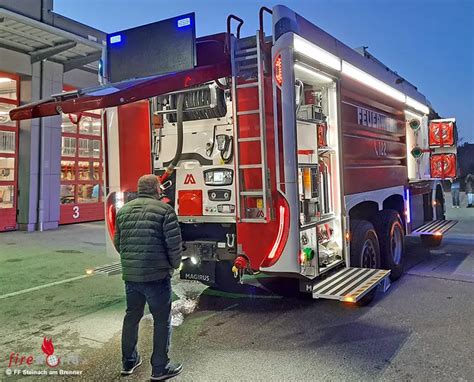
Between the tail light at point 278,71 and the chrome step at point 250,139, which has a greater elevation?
the tail light at point 278,71

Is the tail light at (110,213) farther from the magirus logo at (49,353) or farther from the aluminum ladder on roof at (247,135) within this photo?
the aluminum ladder on roof at (247,135)

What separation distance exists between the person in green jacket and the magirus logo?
0.73 metres

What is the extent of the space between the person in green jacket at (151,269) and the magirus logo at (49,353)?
2.39 feet

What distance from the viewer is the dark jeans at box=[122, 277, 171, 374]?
3484 millimetres

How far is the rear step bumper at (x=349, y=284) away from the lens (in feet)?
13.5

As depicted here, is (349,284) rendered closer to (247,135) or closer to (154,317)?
(247,135)

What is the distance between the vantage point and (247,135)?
4504 mm

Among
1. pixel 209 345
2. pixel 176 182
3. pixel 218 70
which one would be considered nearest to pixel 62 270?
pixel 176 182

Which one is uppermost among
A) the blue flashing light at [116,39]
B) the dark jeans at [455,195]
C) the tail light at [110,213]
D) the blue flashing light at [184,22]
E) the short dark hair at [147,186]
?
the blue flashing light at [116,39]

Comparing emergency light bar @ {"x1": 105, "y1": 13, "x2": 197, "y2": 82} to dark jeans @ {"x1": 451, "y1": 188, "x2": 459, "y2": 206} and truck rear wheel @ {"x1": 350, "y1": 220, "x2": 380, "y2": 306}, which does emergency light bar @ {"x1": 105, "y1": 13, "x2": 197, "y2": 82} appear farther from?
dark jeans @ {"x1": 451, "y1": 188, "x2": 459, "y2": 206}

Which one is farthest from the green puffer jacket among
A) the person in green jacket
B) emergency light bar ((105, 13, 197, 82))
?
emergency light bar ((105, 13, 197, 82))

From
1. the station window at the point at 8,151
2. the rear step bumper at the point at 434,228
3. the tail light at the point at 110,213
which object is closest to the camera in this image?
the tail light at the point at 110,213

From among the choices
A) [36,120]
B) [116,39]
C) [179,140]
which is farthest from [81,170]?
[179,140]

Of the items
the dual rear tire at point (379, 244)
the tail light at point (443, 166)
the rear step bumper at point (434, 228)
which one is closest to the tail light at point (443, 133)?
the tail light at point (443, 166)
